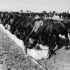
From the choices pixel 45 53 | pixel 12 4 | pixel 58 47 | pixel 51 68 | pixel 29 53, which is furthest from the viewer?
pixel 12 4

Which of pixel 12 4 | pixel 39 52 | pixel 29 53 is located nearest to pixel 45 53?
pixel 39 52

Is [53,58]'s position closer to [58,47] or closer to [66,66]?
[66,66]

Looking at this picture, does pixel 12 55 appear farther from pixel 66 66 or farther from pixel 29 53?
pixel 66 66

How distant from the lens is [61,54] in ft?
15.6

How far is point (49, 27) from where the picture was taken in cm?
480

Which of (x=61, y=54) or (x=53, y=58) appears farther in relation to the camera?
(x=61, y=54)

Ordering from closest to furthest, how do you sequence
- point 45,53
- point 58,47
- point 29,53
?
point 45,53
point 29,53
point 58,47

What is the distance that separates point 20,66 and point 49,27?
1.76 meters

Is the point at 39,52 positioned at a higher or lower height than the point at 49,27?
lower

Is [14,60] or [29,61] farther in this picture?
[14,60]

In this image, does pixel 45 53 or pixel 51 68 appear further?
pixel 45 53

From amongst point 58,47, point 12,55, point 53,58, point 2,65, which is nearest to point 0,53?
point 12,55

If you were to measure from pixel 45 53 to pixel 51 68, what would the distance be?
70 cm

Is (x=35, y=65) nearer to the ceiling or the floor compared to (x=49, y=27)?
nearer to the floor
